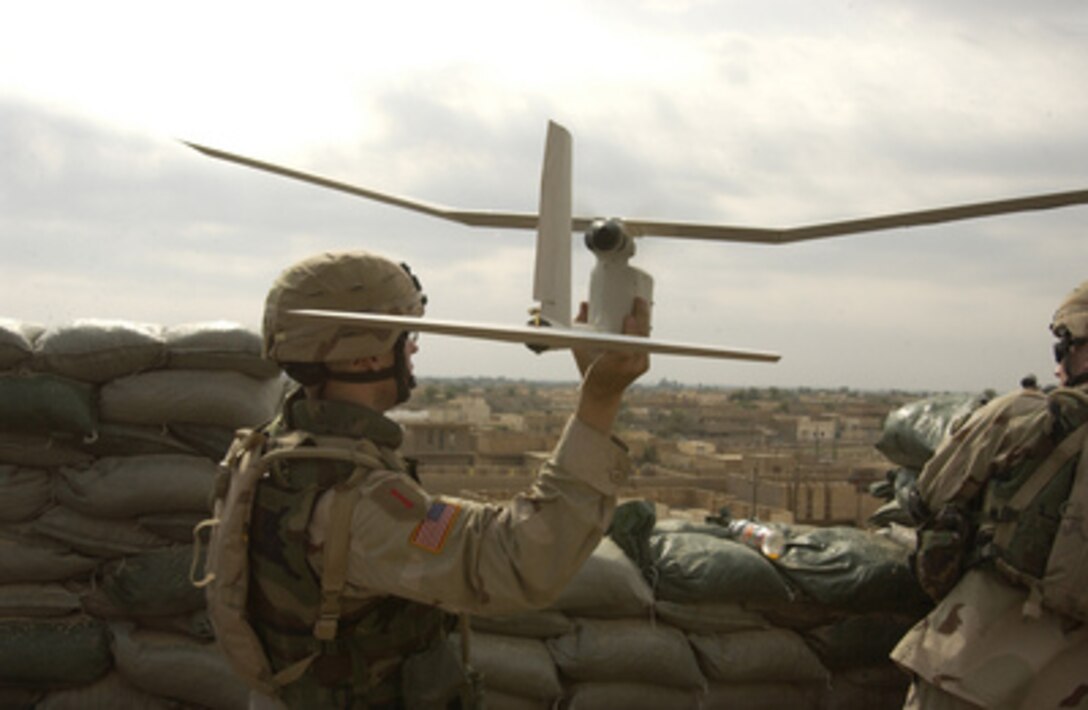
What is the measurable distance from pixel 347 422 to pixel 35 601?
9.77ft

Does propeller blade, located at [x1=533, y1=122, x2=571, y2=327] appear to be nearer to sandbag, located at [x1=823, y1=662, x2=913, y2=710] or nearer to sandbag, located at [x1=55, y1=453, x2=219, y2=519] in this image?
sandbag, located at [x1=55, y1=453, x2=219, y2=519]

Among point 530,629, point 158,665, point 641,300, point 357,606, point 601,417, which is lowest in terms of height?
point 158,665

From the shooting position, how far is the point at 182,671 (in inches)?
159

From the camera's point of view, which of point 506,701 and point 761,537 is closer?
point 506,701

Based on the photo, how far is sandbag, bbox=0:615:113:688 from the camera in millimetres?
4031

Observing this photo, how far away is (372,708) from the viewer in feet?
→ 6.26

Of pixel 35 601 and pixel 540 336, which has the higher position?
pixel 540 336

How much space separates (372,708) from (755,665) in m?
2.62

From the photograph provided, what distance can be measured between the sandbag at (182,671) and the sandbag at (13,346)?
123 cm

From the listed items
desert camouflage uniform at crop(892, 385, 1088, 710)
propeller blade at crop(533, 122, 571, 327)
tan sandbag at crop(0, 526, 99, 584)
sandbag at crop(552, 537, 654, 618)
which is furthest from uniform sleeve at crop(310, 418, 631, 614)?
tan sandbag at crop(0, 526, 99, 584)

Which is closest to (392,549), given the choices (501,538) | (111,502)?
(501,538)

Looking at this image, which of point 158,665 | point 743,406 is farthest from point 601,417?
point 743,406

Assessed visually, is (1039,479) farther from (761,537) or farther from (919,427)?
(761,537)

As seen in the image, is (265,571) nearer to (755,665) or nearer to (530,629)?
(530,629)
